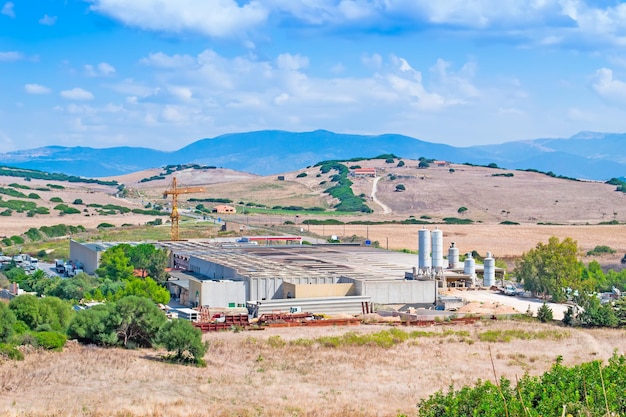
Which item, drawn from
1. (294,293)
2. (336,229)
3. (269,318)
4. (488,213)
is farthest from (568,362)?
(488,213)

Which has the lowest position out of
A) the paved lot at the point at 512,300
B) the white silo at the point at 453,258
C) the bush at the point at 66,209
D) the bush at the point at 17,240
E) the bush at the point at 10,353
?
the paved lot at the point at 512,300

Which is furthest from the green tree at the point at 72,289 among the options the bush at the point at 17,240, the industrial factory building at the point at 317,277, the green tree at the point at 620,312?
the bush at the point at 17,240

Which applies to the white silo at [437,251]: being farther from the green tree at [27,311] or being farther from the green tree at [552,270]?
the green tree at [27,311]

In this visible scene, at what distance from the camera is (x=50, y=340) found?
37.7m

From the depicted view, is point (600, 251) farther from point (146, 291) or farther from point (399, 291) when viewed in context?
point (146, 291)

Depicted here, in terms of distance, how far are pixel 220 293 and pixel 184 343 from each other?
20.1 m

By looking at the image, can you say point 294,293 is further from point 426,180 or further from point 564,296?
point 426,180

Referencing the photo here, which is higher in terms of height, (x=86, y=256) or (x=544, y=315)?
(x=86, y=256)

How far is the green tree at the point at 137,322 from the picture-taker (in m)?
40.5

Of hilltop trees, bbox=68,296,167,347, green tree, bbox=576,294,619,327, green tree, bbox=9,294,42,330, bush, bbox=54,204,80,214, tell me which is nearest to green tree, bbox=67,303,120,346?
hilltop trees, bbox=68,296,167,347

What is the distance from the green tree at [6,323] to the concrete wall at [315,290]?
70.5 feet

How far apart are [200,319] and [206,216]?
310 feet

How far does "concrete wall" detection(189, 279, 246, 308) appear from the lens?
190 ft

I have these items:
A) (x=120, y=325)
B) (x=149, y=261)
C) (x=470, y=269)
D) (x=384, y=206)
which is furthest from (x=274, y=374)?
(x=384, y=206)
